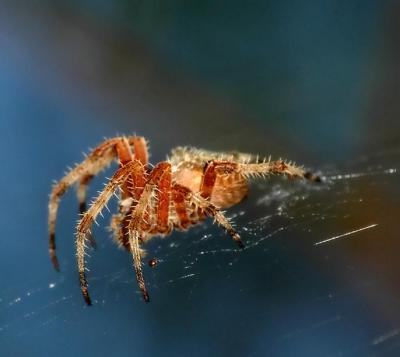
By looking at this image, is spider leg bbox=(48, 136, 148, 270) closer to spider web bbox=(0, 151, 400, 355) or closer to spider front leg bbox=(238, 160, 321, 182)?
spider web bbox=(0, 151, 400, 355)

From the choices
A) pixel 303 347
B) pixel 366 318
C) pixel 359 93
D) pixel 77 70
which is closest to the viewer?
pixel 303 347

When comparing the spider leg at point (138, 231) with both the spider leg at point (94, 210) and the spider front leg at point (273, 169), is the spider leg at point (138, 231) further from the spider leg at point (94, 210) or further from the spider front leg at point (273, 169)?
the spider front leg at point (273, 169)

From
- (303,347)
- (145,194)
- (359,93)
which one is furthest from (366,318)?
(359,93)

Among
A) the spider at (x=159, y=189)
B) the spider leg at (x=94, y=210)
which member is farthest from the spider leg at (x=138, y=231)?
the spider leg at (x=94, y=210)

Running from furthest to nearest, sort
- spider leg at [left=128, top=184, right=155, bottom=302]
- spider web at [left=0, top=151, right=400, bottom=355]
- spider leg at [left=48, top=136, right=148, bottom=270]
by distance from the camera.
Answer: spider leg at [left=48, top=136, right=148, bottom=270], spider web at [left=0, top=151, right=400, bottom=355], spider leg at [left=128, top=184, right=155, bottom=302]

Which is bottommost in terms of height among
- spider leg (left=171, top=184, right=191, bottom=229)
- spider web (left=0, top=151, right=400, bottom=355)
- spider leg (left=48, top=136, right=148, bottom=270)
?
spider web (left=0, top=151, right=400, bottom=355)

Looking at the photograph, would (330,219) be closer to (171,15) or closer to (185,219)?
(185,219)

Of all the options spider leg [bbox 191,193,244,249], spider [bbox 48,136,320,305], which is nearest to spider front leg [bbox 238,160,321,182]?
spider [bbox 48,136,320,305]

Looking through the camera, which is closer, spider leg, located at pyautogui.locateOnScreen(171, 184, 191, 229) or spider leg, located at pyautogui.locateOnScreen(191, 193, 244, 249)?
spider leg, located at pyautogui.locateOnScreen(191, 193, 244, 249)
